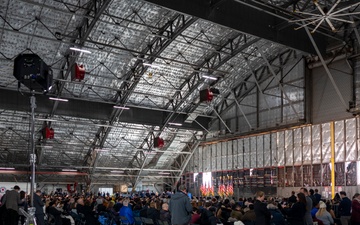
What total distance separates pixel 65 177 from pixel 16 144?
227 inches

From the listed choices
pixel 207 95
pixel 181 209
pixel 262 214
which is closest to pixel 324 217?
pixel 262 214

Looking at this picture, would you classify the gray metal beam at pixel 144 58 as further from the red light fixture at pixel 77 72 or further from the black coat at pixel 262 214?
the black coat at pixel 262 214

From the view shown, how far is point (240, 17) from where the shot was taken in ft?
50.8

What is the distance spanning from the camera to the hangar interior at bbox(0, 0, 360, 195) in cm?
1716

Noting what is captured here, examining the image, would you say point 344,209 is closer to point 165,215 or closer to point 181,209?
point 165,215

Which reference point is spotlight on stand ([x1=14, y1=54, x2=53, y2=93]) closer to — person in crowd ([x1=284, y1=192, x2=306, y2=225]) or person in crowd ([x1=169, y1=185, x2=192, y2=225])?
person in crowd ([x1=169, y1=185, x2=192, y2=225])

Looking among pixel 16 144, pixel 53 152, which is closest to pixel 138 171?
pixel 53 152

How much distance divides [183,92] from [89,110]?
5.50 m

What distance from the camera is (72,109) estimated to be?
22.9m

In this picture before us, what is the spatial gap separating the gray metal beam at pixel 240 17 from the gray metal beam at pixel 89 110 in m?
10.0

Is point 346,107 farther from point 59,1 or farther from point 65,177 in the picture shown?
point 65,177

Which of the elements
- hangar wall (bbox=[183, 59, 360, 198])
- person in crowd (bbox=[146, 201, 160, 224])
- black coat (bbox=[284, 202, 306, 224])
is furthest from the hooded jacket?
hangar wall (bbox=[183, 59, 360, 198])

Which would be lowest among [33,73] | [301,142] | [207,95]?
[301,142]

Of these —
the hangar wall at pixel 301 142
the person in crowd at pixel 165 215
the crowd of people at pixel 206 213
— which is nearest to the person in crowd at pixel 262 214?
the crowd of people at pixel 206 213
